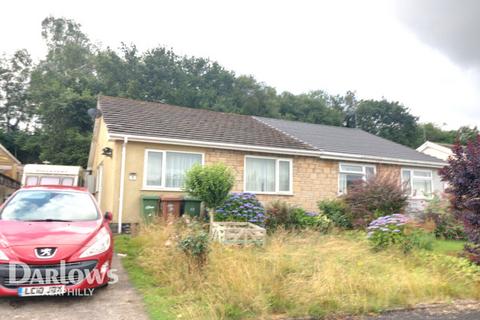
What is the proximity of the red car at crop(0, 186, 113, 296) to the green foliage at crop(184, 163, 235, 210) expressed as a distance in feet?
10.4

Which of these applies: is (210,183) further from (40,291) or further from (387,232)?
(40,291)

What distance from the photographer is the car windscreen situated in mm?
5242

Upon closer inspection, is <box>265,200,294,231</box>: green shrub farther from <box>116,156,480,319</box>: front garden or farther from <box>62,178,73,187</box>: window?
<box>62,178,73,187</box>: window

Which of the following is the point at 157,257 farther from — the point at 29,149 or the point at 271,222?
the point at 29,149

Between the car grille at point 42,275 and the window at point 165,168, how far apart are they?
663 centimetres

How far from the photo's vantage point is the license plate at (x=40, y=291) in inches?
162

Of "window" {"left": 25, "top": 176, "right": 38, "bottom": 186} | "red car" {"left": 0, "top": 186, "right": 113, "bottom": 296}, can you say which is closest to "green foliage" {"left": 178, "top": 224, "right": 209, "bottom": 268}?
"red car" {"left": 0, "top": 186, "right": 113, "bottom": 296}

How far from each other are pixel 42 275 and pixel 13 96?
123ft

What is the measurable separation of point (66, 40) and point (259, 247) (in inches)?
1663

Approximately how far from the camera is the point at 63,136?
26.1m

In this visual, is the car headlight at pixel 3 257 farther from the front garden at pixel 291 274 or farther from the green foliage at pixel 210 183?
the green foliage at pixel 210 183

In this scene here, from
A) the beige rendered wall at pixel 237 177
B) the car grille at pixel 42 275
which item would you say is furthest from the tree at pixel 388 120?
the car grille at pixel 42 275

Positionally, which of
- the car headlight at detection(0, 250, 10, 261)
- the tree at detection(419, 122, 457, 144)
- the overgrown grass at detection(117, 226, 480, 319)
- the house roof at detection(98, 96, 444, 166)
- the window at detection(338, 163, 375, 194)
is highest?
the tree at detection(419, 122, 457, 144)

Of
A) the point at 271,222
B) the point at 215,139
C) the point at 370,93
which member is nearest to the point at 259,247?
the point at 271,222
